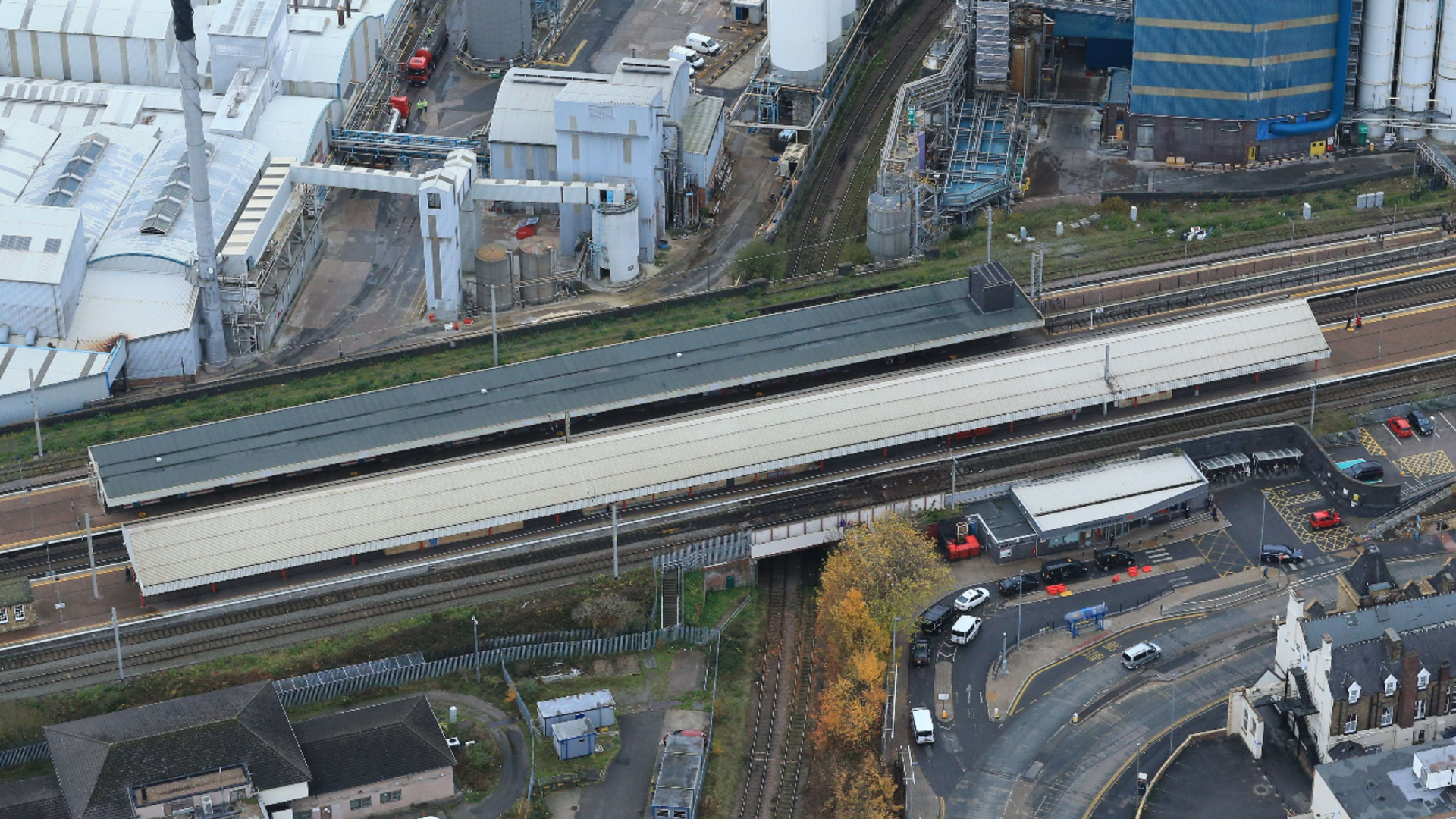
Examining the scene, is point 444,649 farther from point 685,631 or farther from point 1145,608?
point 1145,608

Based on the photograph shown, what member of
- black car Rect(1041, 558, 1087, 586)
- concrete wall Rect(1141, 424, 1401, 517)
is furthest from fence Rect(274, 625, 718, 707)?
concrete wall Rect(1141, 424, 1401, 517)

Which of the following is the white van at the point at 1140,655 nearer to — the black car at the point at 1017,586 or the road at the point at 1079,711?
the road at the point at 1079,711

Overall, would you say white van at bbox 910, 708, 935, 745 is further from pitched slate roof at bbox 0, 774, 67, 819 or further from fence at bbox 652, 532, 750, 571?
pitched slate roof at bbox 0, 774, 67, 819

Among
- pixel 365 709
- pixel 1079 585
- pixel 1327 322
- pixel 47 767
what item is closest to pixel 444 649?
pixel 365 709

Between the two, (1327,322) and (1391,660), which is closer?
(1391,660)

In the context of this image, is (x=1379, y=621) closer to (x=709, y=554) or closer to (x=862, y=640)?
(x=862, y=640)

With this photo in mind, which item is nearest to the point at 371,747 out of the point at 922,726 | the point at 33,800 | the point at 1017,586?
the point at 33,800
